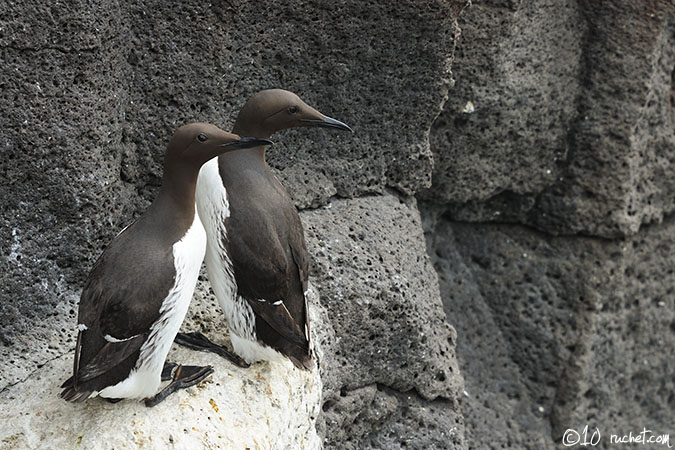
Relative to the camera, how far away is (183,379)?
325 centimetres

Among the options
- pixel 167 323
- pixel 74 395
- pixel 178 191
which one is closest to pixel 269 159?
pixel 178 191

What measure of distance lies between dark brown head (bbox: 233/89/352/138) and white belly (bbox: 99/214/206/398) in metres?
0.42

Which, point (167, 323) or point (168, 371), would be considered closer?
point (167, 323)

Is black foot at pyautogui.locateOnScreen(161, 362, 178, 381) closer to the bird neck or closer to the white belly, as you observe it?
the white belly

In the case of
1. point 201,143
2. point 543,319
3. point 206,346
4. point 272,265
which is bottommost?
point 543,319

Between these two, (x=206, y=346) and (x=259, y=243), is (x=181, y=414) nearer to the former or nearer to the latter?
(x=206, y=346)

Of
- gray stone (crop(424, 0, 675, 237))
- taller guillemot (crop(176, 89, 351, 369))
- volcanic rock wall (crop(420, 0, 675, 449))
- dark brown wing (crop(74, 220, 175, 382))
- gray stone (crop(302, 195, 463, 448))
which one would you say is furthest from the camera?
volcanic rock wall (crop(420, 0, 675, 449))

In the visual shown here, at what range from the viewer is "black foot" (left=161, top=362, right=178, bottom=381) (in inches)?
128

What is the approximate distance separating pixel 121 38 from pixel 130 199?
1.96 feet

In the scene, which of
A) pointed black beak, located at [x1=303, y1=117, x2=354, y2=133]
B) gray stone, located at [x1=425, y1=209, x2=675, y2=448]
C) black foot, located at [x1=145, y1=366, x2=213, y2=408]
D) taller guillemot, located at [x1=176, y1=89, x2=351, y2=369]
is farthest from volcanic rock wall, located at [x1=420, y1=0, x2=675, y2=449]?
black foot, located at [x1=145, y1=366, x2=213, y2=408]

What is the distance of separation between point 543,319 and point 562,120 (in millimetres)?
1043

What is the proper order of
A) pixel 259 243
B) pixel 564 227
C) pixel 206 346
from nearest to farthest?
pixel 259 243
pixel 206 346
pixel 564 227

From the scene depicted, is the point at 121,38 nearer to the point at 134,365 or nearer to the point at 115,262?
the point at 115,262

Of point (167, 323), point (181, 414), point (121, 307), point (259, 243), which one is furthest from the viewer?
point (259, 243)
